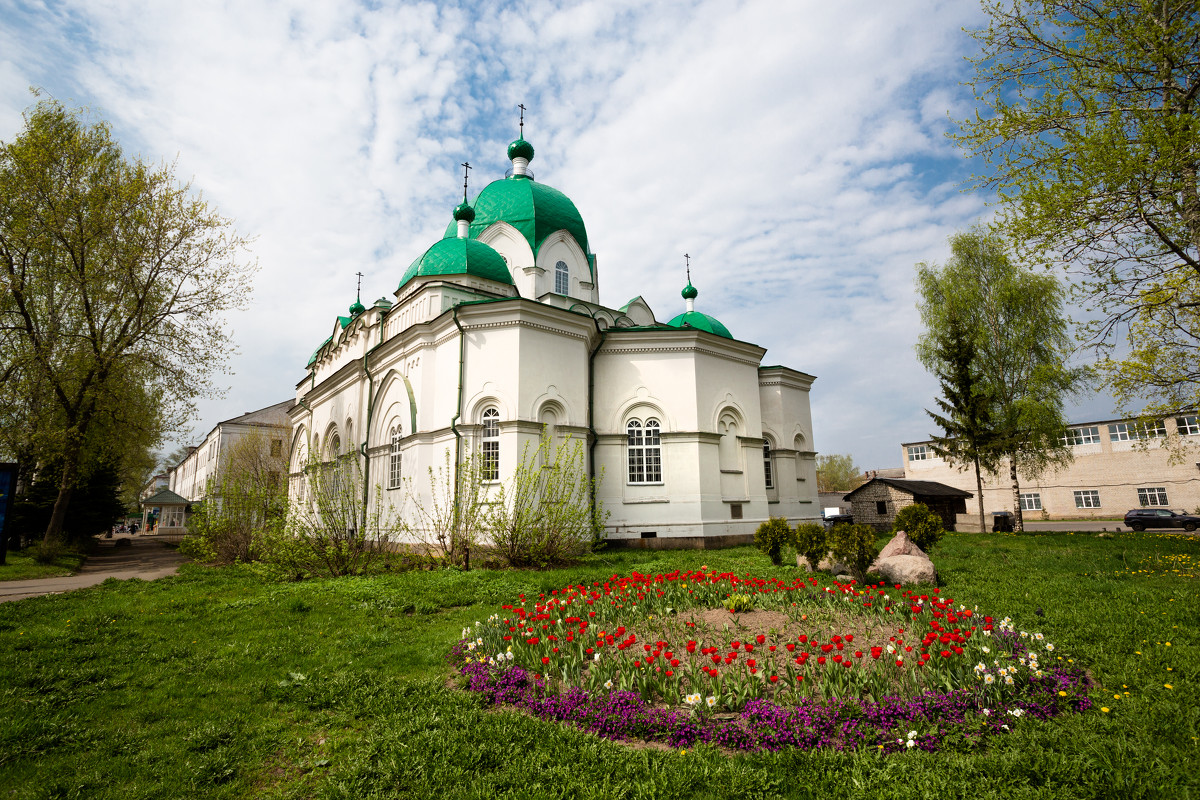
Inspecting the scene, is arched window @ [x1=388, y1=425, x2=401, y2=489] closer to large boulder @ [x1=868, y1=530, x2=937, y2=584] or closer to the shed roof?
large boulder @ [x1=868, y1=530, x2=937, y2=584]

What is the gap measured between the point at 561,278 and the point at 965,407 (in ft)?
50.9

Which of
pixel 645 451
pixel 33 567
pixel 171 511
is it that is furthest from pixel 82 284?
pixel 171 511

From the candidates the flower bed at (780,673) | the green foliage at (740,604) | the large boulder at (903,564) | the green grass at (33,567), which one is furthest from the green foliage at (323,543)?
the large boulder at (903,564)

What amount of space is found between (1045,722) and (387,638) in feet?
20.3

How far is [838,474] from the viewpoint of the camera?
255 feet

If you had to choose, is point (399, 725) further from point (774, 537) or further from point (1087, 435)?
point (1087, 435)

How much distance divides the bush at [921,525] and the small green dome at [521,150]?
757 inches

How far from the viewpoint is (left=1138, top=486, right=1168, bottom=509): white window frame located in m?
32.9

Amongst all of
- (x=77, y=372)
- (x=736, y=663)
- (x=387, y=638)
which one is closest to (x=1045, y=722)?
(x=736, y=663)

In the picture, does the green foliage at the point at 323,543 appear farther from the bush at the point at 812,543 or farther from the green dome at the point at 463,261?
the bush at the point at 812,543

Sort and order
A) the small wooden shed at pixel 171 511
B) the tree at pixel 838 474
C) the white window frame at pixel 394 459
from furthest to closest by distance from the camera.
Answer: the tree at pixel 838 474, the small wooden shed at pixel 171 511, the white window frame at pixel 394 459

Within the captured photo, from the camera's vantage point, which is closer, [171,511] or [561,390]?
[561,390]

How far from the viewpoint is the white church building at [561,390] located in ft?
51.0

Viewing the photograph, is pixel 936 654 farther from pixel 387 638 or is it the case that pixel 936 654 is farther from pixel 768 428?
pixel 768 428
